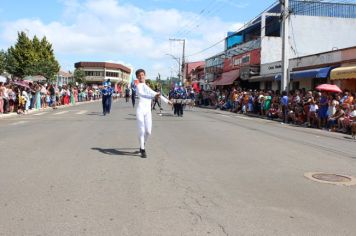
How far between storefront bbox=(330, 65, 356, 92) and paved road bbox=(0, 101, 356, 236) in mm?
14148

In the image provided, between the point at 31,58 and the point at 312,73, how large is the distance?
158 feet

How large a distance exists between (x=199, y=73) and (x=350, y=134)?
213 ft

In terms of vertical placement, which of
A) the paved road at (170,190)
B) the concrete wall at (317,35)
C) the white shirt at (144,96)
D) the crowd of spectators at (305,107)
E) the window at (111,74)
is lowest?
the paved road at (170,190)

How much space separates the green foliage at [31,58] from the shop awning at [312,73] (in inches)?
1526

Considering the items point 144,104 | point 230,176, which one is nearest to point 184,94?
point 144,104

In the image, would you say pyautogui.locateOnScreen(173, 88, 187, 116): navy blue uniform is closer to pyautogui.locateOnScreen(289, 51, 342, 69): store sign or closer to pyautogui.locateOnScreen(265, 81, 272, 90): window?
pyautogui.locateOnScreen(289, 51, 342, 69): store sign

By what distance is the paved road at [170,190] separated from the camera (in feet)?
17.9

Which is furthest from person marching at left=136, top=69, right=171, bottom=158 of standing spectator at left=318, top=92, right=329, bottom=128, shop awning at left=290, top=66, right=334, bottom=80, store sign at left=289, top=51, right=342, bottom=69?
store sign at left=289, top=51, right=342, bottom=69

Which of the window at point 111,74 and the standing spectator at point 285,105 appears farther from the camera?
the window at point 111,74

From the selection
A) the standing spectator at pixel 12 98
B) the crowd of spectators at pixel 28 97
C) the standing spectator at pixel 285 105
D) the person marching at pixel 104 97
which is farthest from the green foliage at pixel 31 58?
the standing spectator at pixel 285 105

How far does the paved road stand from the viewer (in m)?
5.45

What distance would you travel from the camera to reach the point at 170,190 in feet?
23.2

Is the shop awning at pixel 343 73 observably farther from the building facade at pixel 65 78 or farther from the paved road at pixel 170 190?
the building facade at pixel 65 78

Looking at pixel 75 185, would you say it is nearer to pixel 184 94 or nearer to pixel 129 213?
pixel 129 213
